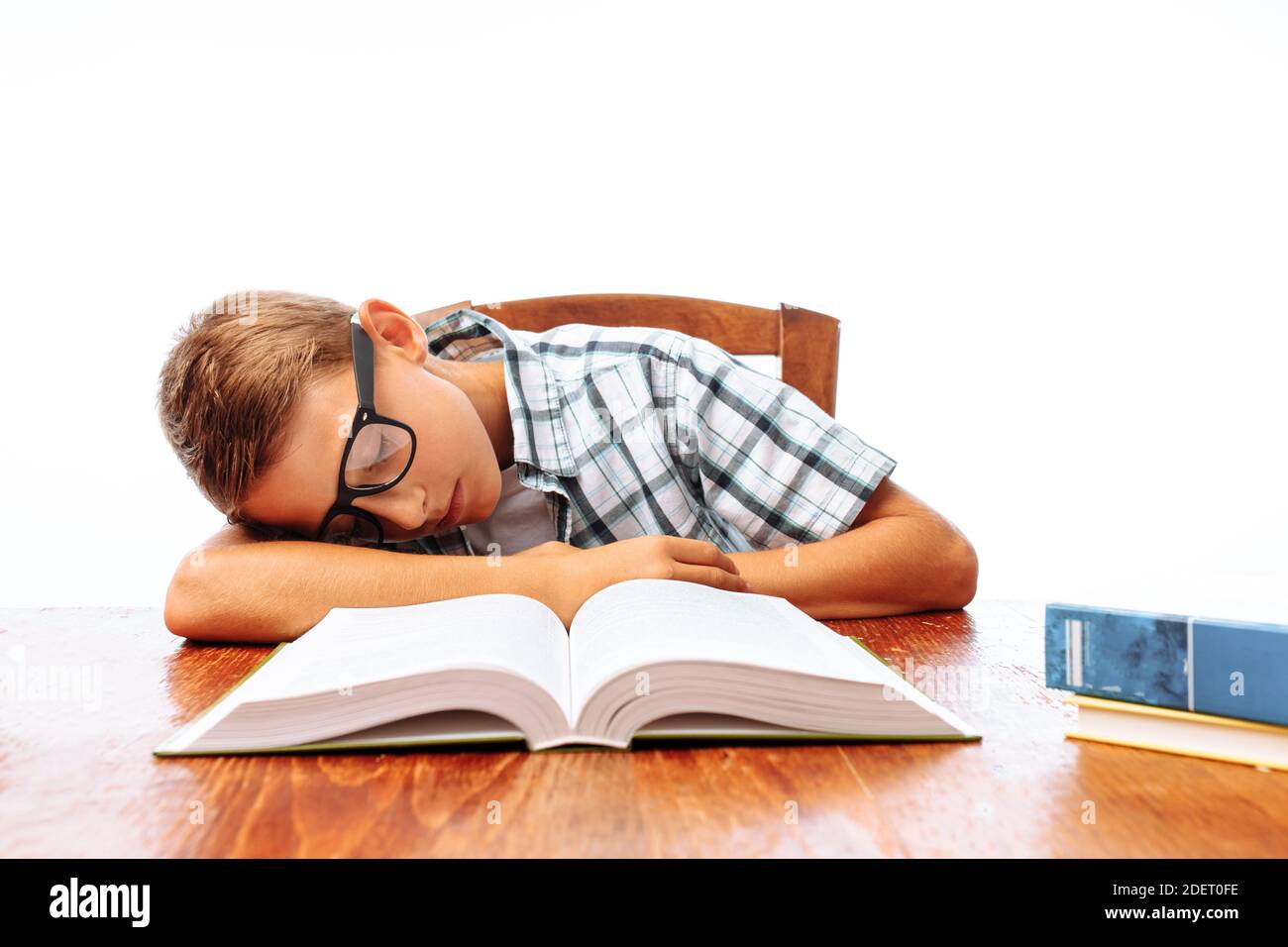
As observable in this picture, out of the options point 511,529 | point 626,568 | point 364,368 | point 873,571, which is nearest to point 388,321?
point 364,368

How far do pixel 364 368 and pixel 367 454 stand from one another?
3.1 inches

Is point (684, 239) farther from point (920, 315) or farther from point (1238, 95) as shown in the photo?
point (1238, 95)

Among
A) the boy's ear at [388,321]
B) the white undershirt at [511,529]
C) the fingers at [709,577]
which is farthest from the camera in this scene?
the white undershirt at [511,529]

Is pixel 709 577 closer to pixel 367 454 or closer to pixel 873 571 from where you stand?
pixel 873 571

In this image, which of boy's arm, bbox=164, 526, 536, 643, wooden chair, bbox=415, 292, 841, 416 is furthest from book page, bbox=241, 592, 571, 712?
wooden chair, bbox=415, 292, 841, 416

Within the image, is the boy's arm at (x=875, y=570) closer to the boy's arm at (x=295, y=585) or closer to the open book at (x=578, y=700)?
the boy's arm at (x=295, y=585)

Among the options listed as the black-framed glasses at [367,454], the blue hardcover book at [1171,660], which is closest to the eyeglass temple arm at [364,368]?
the black-framed glasses at [367,454]

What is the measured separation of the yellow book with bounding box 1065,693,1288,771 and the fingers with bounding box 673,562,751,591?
29cm

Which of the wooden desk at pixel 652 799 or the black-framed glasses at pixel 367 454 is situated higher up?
the black-framed glasses at pixel 367 454

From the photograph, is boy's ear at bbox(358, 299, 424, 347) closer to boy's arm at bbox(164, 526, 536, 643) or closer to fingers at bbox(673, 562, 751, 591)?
boy's arm at bbox(164, 526, 536, 643)

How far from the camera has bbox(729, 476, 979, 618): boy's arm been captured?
79cm

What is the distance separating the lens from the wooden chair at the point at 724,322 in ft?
3.90

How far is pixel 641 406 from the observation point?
0.98m
